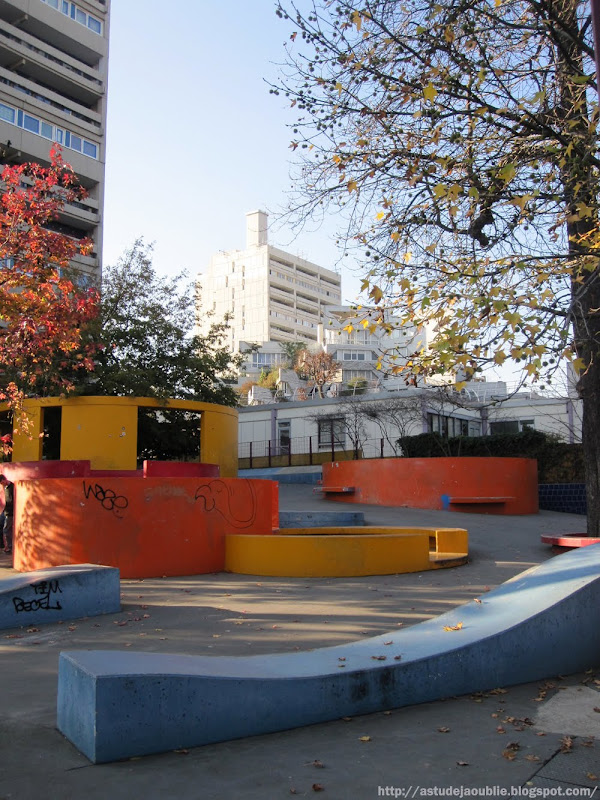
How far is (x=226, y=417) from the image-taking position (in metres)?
19.5

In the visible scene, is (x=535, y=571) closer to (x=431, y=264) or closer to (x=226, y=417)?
(x=431, y=264)

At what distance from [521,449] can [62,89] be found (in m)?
38.8

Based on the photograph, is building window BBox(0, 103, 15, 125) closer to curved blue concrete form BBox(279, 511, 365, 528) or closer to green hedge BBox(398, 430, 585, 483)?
green hedge BBox(398, 430, 585, 483)

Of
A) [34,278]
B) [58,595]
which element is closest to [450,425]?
[34,278]

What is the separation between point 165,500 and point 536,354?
689cm

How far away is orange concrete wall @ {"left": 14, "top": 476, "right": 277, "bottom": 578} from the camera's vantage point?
10352 mm

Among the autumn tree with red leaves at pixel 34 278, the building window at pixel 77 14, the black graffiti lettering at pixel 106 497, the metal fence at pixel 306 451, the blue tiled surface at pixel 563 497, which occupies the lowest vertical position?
the blue tiled surface at pixel 563 497

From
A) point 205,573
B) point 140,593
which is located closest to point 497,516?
point 205,573

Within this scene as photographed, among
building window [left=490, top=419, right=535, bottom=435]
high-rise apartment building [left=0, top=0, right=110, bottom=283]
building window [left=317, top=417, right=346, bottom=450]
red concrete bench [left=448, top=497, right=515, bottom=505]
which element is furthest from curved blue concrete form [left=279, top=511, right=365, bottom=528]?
high-rise apartment building [left=0, top=0, right=110, bottom=283]

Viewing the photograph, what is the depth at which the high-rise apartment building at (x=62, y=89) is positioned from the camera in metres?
40.8

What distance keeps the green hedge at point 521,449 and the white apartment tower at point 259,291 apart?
241 ft

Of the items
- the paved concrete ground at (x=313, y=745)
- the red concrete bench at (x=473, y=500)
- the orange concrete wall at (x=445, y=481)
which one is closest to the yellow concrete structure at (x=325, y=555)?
the paved concrete ground at (x=313, y=745)

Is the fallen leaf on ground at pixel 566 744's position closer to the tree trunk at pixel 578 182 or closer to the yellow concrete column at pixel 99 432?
the tree trunk at pixel 578 182

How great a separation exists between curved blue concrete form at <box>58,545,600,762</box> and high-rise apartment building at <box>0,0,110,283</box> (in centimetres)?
3827
